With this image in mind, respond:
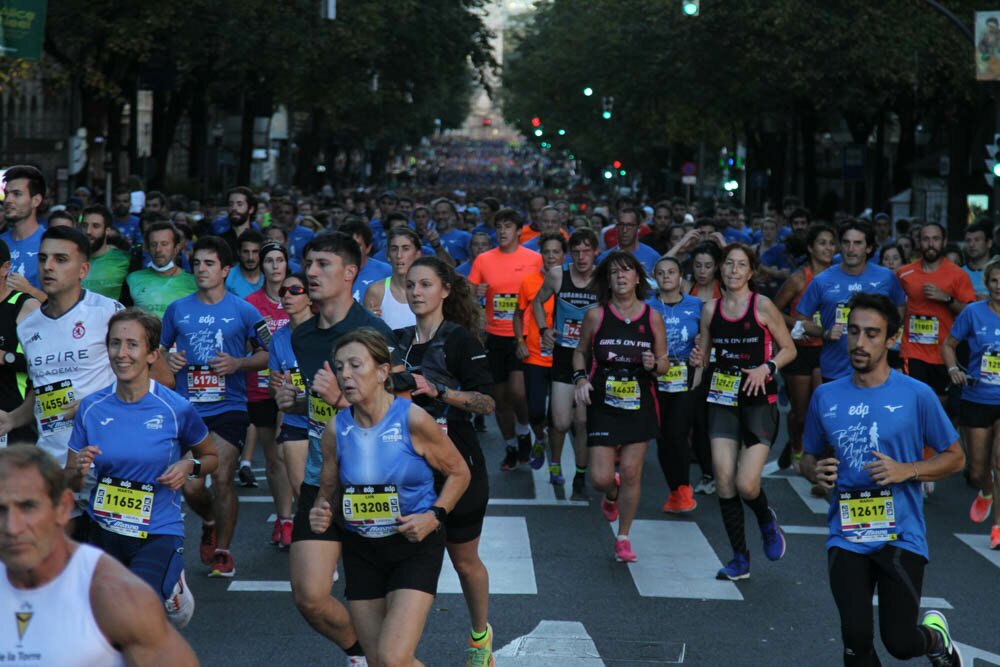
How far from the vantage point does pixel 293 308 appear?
9047mm

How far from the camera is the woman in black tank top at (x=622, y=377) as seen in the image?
991cm

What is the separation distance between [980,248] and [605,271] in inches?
232

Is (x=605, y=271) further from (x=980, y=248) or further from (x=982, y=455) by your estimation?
(x=980, y=248)

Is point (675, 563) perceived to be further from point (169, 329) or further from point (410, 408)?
point (410, 408)

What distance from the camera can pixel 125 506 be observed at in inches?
265

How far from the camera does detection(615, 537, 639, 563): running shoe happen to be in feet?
32.8

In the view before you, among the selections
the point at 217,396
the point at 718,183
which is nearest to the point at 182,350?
the point at 217,396

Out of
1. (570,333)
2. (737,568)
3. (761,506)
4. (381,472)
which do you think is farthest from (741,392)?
(381,472)

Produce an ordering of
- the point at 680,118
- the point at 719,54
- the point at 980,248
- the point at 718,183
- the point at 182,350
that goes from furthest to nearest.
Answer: the point at 718,183 → the point at 680,118 → the point at 719,54 → the point at 980,248 → the point at 182,350

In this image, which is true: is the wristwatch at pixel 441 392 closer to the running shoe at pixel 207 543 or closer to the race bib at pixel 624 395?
the running shoe at pixel 207 543

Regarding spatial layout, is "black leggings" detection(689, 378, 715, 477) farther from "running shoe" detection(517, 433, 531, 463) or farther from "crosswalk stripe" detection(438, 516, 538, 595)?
"crosswalk stripe" detection(438, 516, 538, 595)

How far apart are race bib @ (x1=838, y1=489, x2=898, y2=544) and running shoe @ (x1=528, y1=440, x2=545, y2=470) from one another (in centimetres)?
682

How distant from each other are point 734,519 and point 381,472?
3827mm

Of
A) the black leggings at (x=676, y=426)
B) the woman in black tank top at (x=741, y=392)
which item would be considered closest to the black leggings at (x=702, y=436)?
the black leggings at (x=676, y=426)
